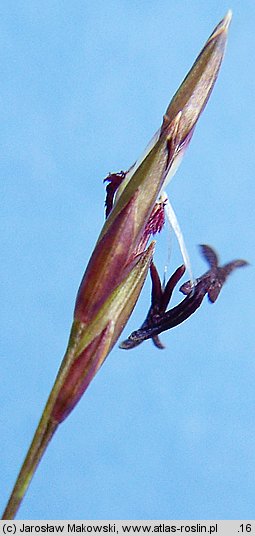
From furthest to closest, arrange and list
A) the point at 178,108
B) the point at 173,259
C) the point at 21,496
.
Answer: the point at 173,259 < the point at 178,108 < the point at 21,496

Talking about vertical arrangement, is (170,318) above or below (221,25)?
below

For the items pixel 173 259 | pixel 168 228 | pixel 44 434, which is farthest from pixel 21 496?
pixel 173 259

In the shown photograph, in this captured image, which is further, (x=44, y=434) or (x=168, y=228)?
(x=168, y=228)
